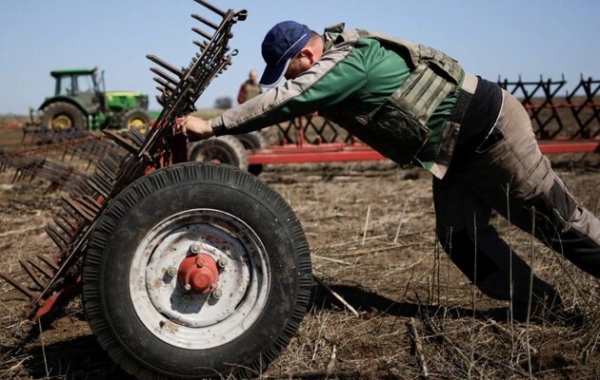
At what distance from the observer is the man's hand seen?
2.83m

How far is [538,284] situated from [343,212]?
152 inches

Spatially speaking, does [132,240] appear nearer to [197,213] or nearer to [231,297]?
[197,213]

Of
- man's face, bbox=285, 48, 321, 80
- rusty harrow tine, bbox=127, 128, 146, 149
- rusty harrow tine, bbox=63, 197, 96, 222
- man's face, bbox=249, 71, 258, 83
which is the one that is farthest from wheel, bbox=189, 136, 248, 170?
man's face, bbox=285, 48, 321, 80

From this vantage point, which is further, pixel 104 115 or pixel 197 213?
pixel 104 115

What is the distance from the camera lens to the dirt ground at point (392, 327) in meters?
2.81

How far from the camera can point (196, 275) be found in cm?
263

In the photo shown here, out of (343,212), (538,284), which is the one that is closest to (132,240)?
(538,284)

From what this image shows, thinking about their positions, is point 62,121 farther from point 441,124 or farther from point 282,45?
point 441,124

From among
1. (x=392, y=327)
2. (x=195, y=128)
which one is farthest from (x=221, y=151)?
(x=195, y=128)

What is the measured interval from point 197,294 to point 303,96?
3.06 feet

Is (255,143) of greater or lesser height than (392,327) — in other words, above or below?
above

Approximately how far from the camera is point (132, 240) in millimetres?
2568

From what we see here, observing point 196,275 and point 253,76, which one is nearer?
point 196,275

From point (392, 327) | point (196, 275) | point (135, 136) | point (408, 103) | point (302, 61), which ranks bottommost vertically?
point (392, 327)
